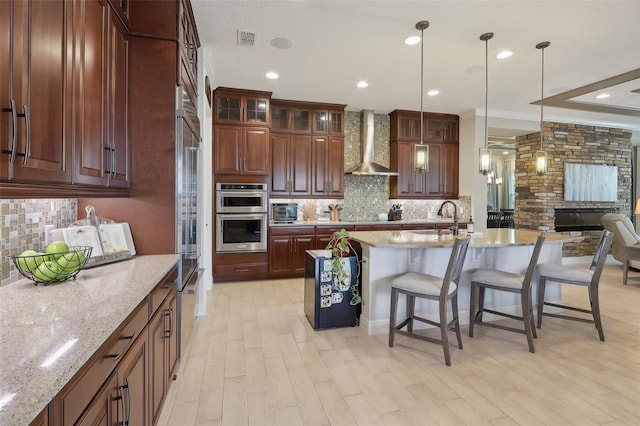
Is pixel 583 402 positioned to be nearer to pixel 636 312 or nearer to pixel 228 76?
pixel 636 312

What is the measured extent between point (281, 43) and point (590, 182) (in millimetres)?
6680

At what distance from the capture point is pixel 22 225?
1637mm

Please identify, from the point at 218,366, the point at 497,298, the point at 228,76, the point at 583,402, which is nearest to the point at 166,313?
the point at 218,366

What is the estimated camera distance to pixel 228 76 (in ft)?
14.5

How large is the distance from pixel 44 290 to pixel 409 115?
5891 mm

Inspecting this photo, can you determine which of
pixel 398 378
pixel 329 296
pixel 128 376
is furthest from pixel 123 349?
pixel 329 296

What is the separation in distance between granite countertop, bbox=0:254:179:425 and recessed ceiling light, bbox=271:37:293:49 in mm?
2694

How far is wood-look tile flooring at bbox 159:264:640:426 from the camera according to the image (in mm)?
1931

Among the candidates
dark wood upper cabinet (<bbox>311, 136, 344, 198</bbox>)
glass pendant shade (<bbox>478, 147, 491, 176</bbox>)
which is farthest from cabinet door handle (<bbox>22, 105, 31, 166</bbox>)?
dark wood upper cabinet (<bbox>311, 136, 344, 198</bbox>)

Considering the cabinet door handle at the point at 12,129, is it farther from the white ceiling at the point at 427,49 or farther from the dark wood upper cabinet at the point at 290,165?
the dark wood upper cabinet at the point at 290,165

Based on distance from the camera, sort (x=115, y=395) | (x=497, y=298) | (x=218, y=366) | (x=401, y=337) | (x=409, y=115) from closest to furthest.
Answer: (x=115, y=395)
(x=218, y=366)
(x=401, y=337)
(x=497, y=298)
(x=409, y=115)

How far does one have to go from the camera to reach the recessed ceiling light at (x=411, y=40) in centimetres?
333

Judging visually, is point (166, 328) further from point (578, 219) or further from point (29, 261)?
Result: point (578, 219)

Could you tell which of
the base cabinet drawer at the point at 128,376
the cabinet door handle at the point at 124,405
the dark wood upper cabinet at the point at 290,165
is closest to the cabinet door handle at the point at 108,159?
the base cabinet drawer at the point at 128,376
